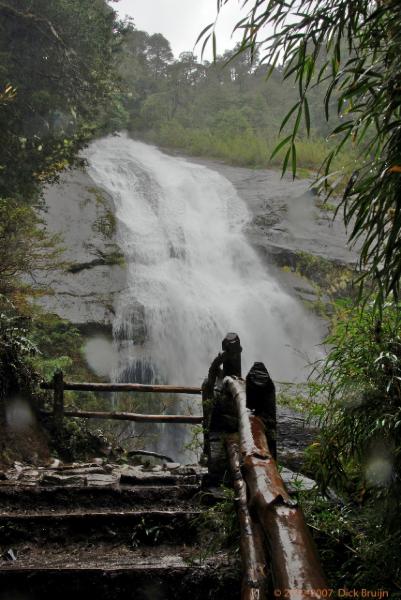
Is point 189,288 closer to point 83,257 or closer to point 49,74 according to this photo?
point 83,257

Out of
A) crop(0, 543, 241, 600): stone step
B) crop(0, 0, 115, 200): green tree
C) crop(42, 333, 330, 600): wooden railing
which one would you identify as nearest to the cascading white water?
crop(0, 0, 115, 200): green tree

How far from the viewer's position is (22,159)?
406 inches

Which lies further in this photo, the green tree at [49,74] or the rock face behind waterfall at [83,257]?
the rock face behind waterfall at [83,257]

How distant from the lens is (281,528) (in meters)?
1.75

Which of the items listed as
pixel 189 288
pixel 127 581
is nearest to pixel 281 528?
pixel 127 581

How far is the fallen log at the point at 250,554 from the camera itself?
1626 millimetres

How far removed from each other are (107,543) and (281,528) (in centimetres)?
171

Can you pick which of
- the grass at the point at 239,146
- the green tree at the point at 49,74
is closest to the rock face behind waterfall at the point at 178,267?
the grass at the point at 239,146

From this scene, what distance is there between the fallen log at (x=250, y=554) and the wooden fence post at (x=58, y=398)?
4750 mm

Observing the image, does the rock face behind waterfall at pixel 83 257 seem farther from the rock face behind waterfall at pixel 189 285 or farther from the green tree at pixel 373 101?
the green tree at pixel 373 101

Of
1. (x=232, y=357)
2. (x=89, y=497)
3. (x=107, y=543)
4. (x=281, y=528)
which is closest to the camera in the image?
(x=281, y=528)

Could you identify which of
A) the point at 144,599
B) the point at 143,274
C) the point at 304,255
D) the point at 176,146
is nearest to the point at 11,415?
the point at 144,599

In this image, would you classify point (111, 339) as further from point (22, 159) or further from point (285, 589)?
point (285, 589)

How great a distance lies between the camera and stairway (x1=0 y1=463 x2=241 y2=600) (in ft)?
7.79
